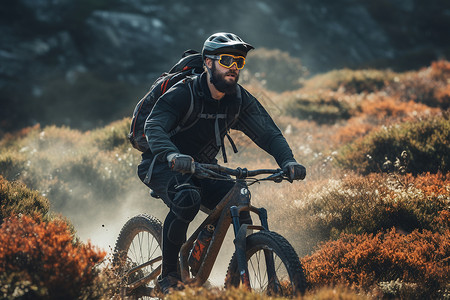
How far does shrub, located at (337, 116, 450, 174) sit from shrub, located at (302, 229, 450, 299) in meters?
2.72

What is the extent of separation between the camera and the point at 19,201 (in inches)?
231

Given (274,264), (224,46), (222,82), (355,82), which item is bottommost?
(274,264)

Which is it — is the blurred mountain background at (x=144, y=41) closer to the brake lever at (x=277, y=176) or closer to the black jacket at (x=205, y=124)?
the black jacket at (x=205, y=124)

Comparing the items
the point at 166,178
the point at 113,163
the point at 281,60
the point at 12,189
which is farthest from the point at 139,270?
the point at 281,60

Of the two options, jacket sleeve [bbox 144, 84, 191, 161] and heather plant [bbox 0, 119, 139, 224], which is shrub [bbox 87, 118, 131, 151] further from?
jacket sleeve [bbox 144, 84, 191, 161]

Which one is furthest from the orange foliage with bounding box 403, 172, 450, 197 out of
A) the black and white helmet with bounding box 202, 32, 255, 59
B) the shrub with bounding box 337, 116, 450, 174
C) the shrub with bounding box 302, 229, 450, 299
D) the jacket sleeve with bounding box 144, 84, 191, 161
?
the jacket sleeve with bounding box 144, 84, 191, 161

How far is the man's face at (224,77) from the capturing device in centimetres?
425

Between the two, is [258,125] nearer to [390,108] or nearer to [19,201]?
[19,201]

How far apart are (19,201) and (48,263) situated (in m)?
2.70

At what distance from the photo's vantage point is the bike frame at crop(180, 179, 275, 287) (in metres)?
3.77

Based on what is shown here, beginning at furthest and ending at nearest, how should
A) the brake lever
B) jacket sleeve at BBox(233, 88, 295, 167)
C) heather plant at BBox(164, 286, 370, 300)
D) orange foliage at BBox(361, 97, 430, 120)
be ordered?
1. orange foliage at BBox(361, 97, 430, 120)
2. jacket sleeve at BBox(233, 88, 295, 167)
3. the brake lever
4. heather plant at BBox(164, 286, 370, 300)

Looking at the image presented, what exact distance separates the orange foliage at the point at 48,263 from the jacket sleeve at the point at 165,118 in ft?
3.49

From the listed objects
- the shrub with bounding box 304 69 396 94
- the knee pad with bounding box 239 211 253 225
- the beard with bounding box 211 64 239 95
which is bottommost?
the knee pad with bounding box 239 211 253 225

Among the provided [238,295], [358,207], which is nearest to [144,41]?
[358,207]
